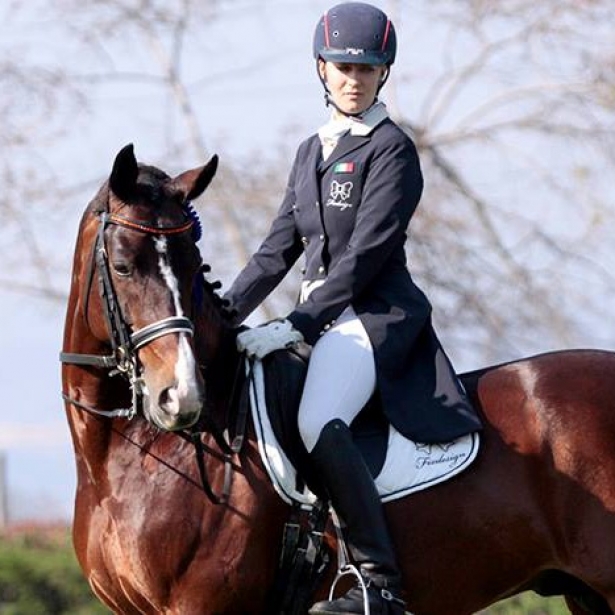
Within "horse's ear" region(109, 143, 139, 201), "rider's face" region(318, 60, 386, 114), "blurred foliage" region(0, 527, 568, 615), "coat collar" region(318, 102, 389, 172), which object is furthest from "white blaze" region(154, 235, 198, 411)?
"blurred foliage" region(0, 527, 568, 615)

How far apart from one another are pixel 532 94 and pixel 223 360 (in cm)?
1074

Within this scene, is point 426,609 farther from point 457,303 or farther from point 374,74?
point 457,303

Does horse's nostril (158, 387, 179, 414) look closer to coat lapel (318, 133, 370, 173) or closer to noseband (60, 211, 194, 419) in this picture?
noseband (60, 211, 194, 419)

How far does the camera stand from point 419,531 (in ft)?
22.4

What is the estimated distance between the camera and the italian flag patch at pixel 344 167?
696cm

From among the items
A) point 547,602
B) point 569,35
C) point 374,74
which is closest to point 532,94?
point 569,35

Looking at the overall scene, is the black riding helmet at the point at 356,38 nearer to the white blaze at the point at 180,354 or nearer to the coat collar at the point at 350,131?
the coat collar at the point at 350,131

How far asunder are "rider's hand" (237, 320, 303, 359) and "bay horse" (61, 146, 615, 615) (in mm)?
138

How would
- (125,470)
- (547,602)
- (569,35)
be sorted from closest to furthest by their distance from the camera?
1. (125,470)
2. (547,602)
3. (569,35)

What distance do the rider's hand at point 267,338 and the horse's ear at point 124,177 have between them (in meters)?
0.74

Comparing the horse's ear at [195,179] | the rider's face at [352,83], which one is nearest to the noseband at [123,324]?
the horse's ear at [195,179]

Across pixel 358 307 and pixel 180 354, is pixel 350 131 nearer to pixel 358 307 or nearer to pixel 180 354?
pixel 358 307

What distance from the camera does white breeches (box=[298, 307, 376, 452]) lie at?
21.9 ft

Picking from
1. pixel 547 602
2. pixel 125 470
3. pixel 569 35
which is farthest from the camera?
pixel 569 35
